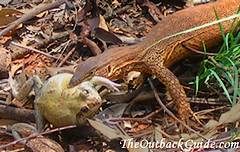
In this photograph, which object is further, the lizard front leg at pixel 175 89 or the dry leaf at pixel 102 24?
the dry leaf at pixel 102 24

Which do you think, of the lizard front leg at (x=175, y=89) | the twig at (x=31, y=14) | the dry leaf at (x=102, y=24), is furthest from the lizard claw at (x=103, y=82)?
the twig at (x=31, y=14)

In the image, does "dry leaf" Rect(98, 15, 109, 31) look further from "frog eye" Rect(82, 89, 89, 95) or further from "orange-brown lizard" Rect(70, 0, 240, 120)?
"frog eye" Rect(82, 89, 89, 95)

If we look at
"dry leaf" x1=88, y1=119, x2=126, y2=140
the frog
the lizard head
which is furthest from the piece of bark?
the lizard head

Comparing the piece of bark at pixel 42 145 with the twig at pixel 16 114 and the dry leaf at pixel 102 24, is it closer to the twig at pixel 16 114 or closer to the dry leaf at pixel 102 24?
the twig at pixel 16 114

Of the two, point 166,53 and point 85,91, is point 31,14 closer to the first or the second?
point 166,53

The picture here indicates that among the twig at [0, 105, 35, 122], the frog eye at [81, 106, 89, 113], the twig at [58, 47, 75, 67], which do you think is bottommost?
the twig at [0, 105, 35, 122]

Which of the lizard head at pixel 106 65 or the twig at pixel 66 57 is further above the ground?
the lizard head at pixel 106 65
